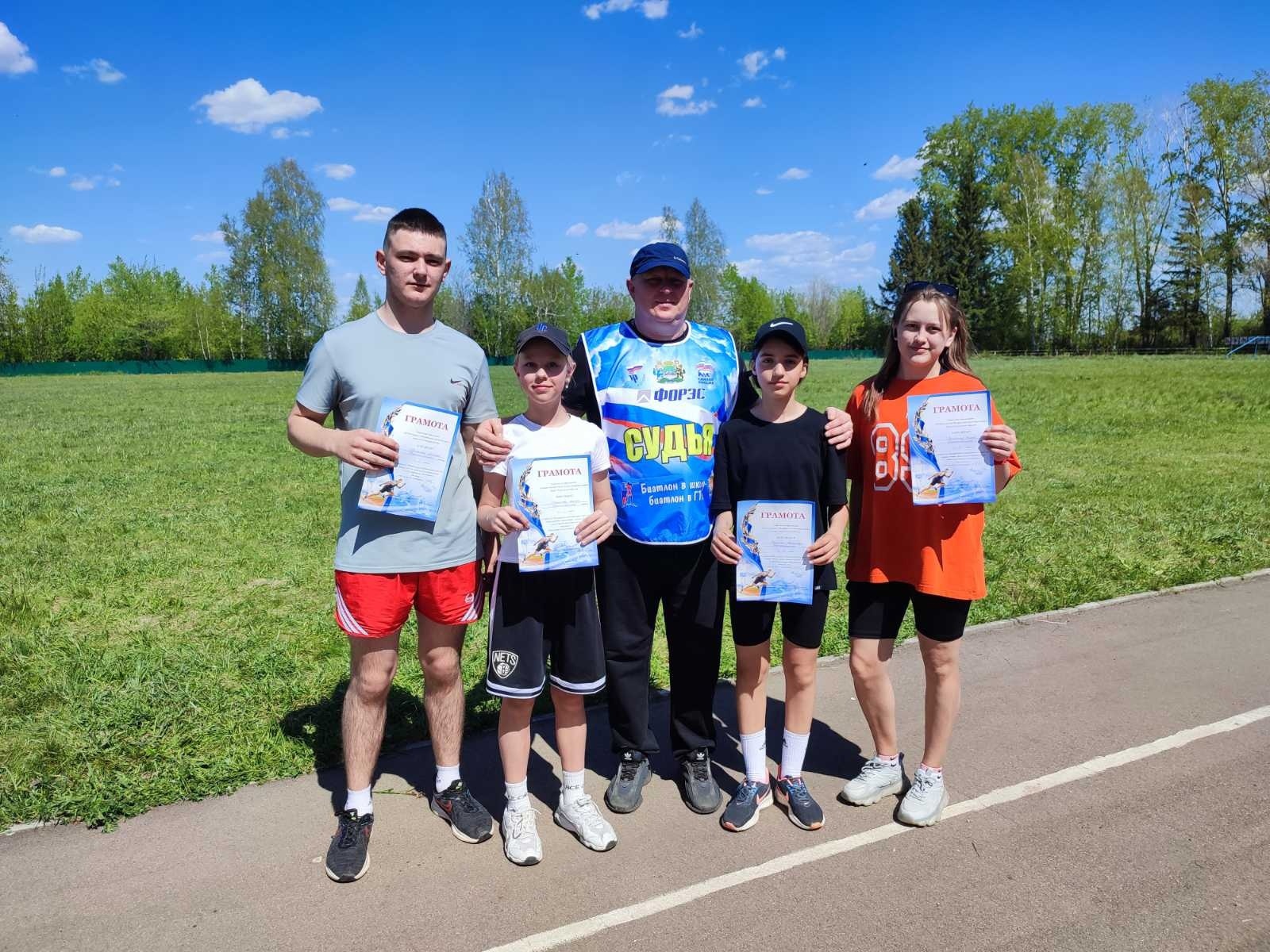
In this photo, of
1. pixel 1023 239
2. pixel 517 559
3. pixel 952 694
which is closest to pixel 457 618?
pixel 517 559

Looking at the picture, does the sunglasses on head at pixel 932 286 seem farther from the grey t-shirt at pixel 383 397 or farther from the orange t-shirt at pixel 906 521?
the grey t-shirt at pixel 383 397

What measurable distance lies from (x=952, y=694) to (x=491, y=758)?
2300mm

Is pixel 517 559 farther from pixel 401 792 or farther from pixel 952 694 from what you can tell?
pixel 952 694

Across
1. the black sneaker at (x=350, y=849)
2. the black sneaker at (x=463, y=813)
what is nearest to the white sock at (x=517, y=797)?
the black sneaker at (x=463, y=813)

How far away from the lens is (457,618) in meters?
3.43

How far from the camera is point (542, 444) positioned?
3277mm

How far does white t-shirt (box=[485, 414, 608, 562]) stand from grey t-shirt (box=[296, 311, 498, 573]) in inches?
9.3

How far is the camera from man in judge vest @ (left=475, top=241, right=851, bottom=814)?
11.5 ft

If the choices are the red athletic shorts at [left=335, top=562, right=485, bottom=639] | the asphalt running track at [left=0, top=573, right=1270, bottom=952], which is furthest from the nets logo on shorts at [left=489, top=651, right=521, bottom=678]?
the asphalt running track at [left=0, top=573, right=1270, bottom=952]

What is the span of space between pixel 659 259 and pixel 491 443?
107 centimetres

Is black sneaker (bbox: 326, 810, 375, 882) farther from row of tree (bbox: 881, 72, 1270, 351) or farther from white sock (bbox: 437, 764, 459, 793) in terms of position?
row of tree (bbox: 881, 72, 1270, 351)

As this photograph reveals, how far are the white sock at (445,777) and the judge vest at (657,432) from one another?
1.36 meters

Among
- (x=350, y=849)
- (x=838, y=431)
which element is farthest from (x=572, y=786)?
(x=838, y=431)

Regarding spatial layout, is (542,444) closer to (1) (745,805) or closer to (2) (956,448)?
(2) (956,448)
